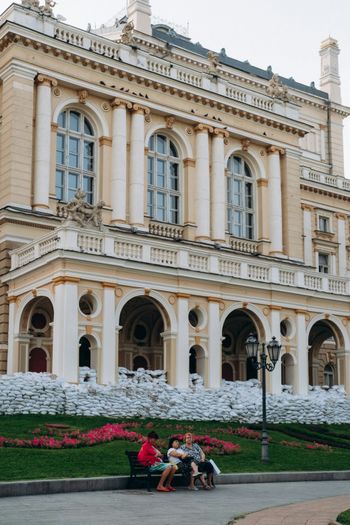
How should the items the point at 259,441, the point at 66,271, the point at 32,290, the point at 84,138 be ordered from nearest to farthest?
the point at 259,441 < the point at 66,271 < the point at 32,290 < the point at 84,138

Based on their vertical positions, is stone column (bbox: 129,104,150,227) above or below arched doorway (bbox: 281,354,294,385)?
above

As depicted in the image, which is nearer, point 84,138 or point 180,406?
point 180,406

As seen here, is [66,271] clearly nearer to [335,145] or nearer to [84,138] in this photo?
[84,138]

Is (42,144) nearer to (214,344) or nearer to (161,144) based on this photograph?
(161,144)

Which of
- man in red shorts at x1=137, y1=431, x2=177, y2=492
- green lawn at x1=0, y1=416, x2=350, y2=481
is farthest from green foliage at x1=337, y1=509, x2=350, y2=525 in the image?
green lawn at x1=0, y1=416, x2=350, y2=481

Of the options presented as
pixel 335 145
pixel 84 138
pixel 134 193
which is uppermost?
pixel 335 145

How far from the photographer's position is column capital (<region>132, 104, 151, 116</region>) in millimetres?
51938

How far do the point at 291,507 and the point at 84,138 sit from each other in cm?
3551

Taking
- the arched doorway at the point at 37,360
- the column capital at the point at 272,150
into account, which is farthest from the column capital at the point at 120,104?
the arched doorway at the point at 37,360

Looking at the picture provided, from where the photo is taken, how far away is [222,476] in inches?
950

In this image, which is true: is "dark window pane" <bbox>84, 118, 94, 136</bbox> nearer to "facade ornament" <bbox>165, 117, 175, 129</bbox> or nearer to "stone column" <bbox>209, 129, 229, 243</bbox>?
"facade ornament" <bbox>165, 117, 175, 129</bbox>

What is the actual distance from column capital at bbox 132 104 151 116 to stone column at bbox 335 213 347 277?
2502 centimetres

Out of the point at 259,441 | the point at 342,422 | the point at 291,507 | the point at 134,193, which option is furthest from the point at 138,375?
the point at 291,507

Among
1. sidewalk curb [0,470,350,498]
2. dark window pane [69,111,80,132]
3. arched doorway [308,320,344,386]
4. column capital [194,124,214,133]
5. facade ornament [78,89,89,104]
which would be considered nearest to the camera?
sidewalk curb [0,470,350,498]
